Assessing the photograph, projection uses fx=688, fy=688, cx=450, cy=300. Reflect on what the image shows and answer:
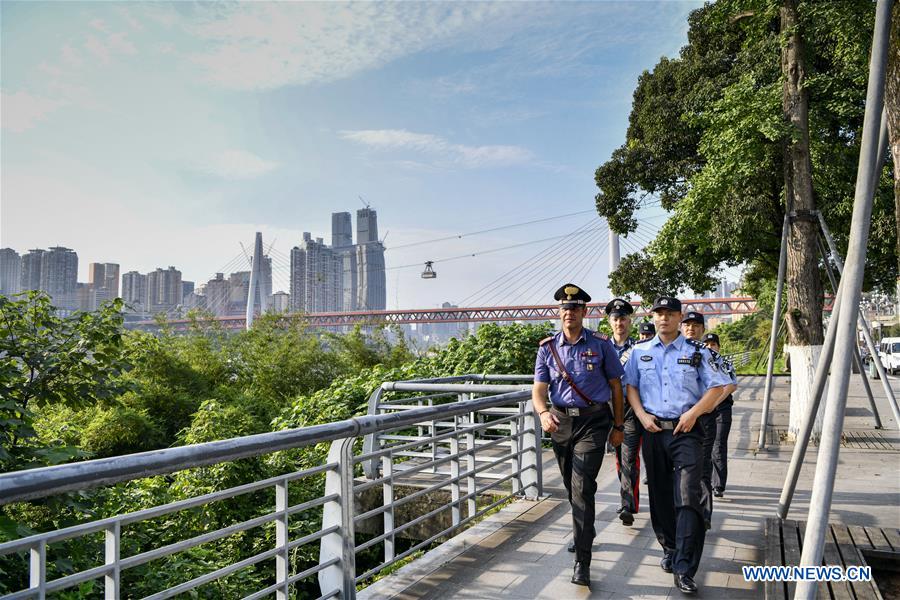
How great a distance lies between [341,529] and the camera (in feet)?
10.8

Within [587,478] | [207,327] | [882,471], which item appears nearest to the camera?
[587,478]

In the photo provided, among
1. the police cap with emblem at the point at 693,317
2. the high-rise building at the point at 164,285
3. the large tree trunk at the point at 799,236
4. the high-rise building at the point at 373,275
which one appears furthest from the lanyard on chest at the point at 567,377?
the high-rise building at the point at 373,275

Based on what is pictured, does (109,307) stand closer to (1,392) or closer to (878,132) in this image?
(1,392)

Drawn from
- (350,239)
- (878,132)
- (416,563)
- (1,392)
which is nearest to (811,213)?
(878,132)

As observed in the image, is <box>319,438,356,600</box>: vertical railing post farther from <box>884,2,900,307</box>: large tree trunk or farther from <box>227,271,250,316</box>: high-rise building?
<box>227,271,250,316</box>: high-rise building

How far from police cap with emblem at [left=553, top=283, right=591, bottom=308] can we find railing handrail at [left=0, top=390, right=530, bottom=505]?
4.07 ft

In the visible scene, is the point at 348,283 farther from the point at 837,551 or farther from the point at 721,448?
the point at 837,551

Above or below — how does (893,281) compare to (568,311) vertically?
above

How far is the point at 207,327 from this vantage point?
19.6 m

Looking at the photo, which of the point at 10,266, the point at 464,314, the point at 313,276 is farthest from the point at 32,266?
the point at 464,314

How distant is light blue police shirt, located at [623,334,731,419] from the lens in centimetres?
387

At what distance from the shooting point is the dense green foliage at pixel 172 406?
15.0ft

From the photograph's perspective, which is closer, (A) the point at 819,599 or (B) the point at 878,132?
(A) the point at 819,599

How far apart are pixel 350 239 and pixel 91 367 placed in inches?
5824
